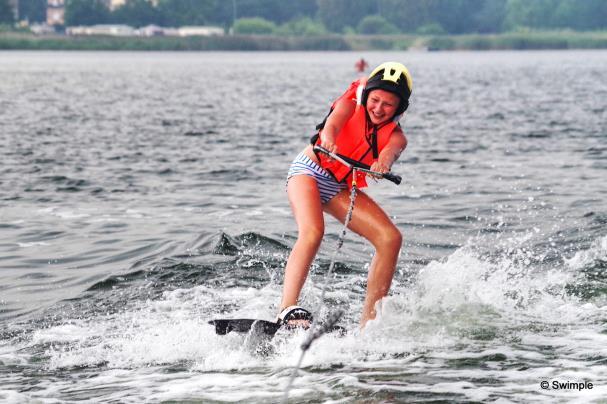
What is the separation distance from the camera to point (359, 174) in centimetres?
888

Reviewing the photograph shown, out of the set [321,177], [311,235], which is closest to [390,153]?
→ [321,177]

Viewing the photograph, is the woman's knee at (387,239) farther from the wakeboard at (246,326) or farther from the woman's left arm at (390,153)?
the wakeboard at (246,326)

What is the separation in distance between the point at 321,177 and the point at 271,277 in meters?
2.77

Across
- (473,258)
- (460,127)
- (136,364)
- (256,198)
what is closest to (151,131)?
(460,127)

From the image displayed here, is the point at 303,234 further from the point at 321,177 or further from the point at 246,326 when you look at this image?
the point at 246,326

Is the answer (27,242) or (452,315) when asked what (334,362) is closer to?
(452,315)

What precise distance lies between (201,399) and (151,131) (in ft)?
87.5

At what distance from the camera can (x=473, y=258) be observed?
11.5 meters

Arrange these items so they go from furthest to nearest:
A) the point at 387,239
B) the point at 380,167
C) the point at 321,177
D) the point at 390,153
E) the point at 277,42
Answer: the point at 277,42
the point at 321,177
the point at 387,239
the point at 390,153
the point at 380,167

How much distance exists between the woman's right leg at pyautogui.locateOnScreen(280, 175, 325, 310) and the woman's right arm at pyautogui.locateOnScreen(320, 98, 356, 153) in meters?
0.41

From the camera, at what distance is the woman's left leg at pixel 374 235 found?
8758mm

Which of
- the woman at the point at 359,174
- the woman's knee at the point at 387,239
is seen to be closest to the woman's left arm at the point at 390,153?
the woman at the point at 359,174

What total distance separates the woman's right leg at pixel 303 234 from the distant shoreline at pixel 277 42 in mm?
160213

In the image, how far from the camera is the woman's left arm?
842 centimetres
